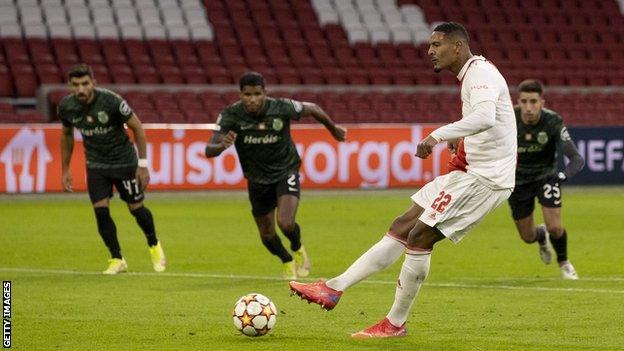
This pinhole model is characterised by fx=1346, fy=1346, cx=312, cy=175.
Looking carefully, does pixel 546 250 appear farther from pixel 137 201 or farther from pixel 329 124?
pixel 137 201

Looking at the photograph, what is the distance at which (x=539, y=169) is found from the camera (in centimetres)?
1397

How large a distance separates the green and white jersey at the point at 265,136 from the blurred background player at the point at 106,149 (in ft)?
3.40

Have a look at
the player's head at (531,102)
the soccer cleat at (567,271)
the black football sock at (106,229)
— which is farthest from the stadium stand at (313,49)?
the soccer cleat at (567,271)

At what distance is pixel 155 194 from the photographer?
25.4 m

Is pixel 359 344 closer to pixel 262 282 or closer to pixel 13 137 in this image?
pixel 262 282

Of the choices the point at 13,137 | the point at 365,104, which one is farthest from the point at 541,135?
the point at 365,104

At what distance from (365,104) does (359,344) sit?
869 inches

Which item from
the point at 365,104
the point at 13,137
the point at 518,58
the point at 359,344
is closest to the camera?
the point at 359,344

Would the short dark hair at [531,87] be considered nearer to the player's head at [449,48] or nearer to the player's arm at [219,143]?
the player's arm at [219,143]

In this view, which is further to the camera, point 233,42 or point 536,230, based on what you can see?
point 233,42

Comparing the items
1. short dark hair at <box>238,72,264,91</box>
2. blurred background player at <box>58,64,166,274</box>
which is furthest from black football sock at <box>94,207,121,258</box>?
short dark hair at <box>238,72,264,91</box>

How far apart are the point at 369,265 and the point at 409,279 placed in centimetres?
31

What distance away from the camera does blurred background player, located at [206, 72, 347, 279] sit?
13609mm

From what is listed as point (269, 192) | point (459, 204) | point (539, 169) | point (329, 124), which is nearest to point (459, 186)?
point (459, 204)
